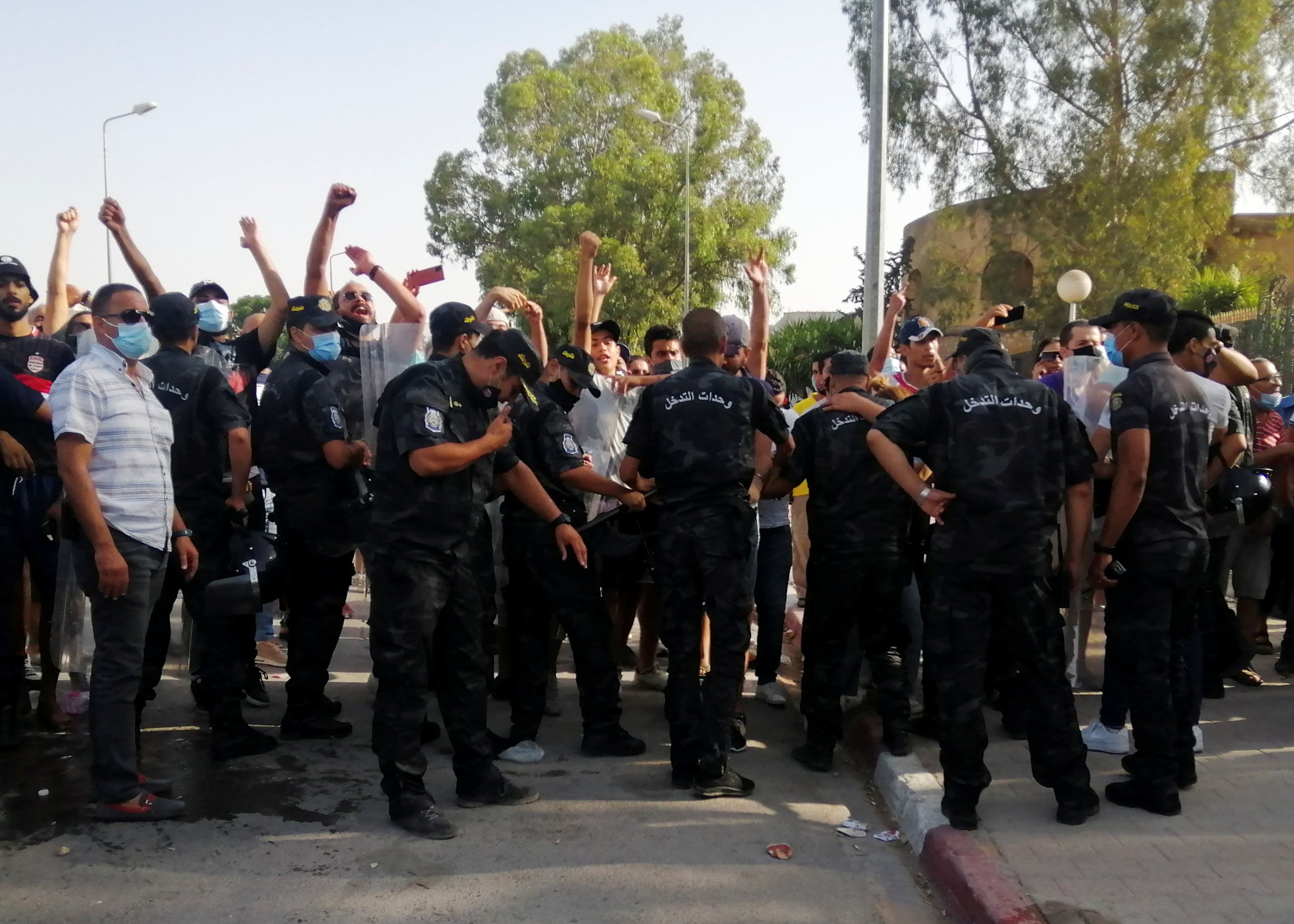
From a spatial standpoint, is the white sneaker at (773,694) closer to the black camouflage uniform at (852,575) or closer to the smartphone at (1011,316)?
the black camouflage uniform at (852,575)

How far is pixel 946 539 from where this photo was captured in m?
4.60

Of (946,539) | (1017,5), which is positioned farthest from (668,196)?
(946,539)

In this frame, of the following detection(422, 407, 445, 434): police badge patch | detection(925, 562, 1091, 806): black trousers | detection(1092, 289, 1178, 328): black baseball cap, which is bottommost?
detection(925, 562, 1091, 806): black trousers

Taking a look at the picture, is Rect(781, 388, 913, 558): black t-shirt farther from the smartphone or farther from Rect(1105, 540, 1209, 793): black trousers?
Rect(1105, 540, 1209, 793): black trousers

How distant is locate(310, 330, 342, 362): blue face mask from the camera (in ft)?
19.1

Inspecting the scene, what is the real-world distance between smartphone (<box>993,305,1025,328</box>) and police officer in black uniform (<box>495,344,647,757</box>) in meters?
2.17

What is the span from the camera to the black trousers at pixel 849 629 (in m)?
5.37

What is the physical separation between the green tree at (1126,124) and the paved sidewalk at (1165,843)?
67.3 feet

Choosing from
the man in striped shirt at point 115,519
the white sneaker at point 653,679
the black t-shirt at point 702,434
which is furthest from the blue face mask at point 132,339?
the white sneaker at point 653,679

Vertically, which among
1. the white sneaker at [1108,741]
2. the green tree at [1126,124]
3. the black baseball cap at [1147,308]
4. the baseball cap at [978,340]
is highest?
the green tree at [1126,124]

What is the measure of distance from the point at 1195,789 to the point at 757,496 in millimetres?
2297

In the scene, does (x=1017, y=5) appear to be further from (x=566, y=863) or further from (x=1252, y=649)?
(x=566, y=863)

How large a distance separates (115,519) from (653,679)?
3442 mm

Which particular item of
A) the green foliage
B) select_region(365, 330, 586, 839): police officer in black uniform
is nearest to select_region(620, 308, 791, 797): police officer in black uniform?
select_region(365, 330, 586, 839): police officer in black uniform
